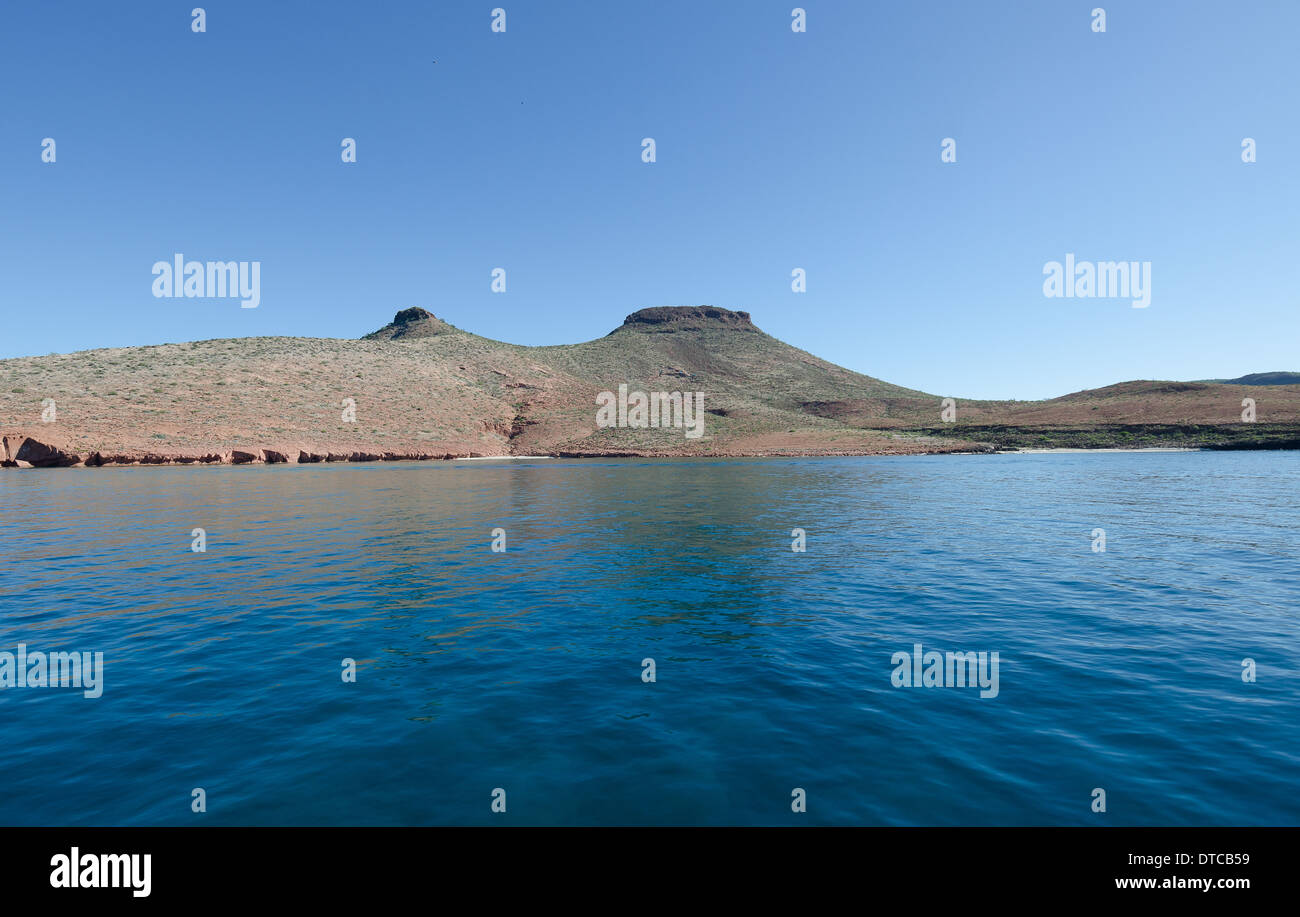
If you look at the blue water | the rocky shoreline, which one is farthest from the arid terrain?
the blue water

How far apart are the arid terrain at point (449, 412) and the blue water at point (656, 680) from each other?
58626 mm

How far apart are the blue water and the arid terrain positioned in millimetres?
58626

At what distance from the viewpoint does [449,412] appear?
345 feet

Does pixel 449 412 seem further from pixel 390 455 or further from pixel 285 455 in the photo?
pixel 285 455

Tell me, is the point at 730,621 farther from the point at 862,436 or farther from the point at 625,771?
the point at 862,436

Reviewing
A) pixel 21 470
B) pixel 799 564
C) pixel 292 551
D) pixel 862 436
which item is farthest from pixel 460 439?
pixel 799 564

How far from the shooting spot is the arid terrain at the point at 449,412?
7575 cm

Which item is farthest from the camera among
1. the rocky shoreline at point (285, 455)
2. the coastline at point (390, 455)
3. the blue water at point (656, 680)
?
the coastline at point (390, 455)

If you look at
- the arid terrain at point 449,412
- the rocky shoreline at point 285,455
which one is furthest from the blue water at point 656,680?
the arid terrain at point 449,412

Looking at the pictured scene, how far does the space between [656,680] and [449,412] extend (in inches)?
3992

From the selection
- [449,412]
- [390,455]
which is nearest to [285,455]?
[390,455]

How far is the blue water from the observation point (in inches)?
257

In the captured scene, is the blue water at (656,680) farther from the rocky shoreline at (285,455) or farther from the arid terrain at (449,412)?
the arid terrain at (449,412)

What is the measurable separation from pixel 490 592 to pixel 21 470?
7536 centimetres
